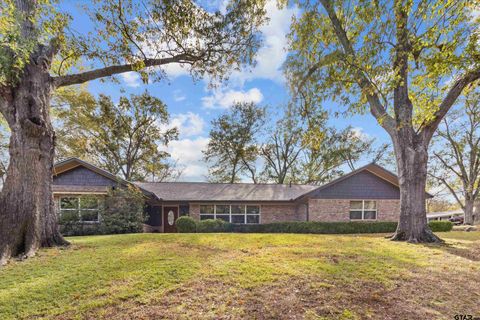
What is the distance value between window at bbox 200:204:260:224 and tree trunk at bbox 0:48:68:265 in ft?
36.3

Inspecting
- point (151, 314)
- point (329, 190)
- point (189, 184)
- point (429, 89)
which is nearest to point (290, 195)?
point (329, 190)

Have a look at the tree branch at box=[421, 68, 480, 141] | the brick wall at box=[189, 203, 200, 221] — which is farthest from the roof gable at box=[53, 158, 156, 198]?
the tree branch at box=[421, 68, 480, 141]

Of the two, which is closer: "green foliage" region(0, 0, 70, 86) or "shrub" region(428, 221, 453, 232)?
"green foliage" region(0, 0, 70, 86)

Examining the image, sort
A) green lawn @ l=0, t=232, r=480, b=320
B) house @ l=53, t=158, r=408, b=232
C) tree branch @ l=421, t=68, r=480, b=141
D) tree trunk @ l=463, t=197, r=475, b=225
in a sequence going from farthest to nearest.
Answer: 1. tree trunk @ l=463, t=197, r=475, b=225
2. house @ l=53, t=158, r=408, b=232
3. tree branch @ l=421, t=68, r=480, b=141
4. green lawn @ l=0, t=232, r=480, b=320

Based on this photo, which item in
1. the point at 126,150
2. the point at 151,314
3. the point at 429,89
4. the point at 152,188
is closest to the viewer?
the point at 151,314

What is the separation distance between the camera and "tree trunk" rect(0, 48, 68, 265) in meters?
6.40

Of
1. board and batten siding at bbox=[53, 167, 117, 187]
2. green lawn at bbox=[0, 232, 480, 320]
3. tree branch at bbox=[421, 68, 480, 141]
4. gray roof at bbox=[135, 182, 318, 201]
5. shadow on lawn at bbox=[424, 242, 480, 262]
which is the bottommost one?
shadow on lawn at bbox=[424, 242, 480, 262]

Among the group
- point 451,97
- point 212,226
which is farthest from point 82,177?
point 451,97

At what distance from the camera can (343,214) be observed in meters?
17.6

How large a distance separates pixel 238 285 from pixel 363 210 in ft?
54.6

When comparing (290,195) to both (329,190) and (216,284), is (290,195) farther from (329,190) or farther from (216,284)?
(216,284)

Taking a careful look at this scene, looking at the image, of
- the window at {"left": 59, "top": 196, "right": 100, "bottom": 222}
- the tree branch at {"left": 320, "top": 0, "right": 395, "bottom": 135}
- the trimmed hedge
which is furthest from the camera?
the trimmed hedge

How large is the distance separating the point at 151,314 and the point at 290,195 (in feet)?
53.6

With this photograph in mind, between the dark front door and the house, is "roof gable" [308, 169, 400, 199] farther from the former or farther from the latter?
Answer: the dark front door
